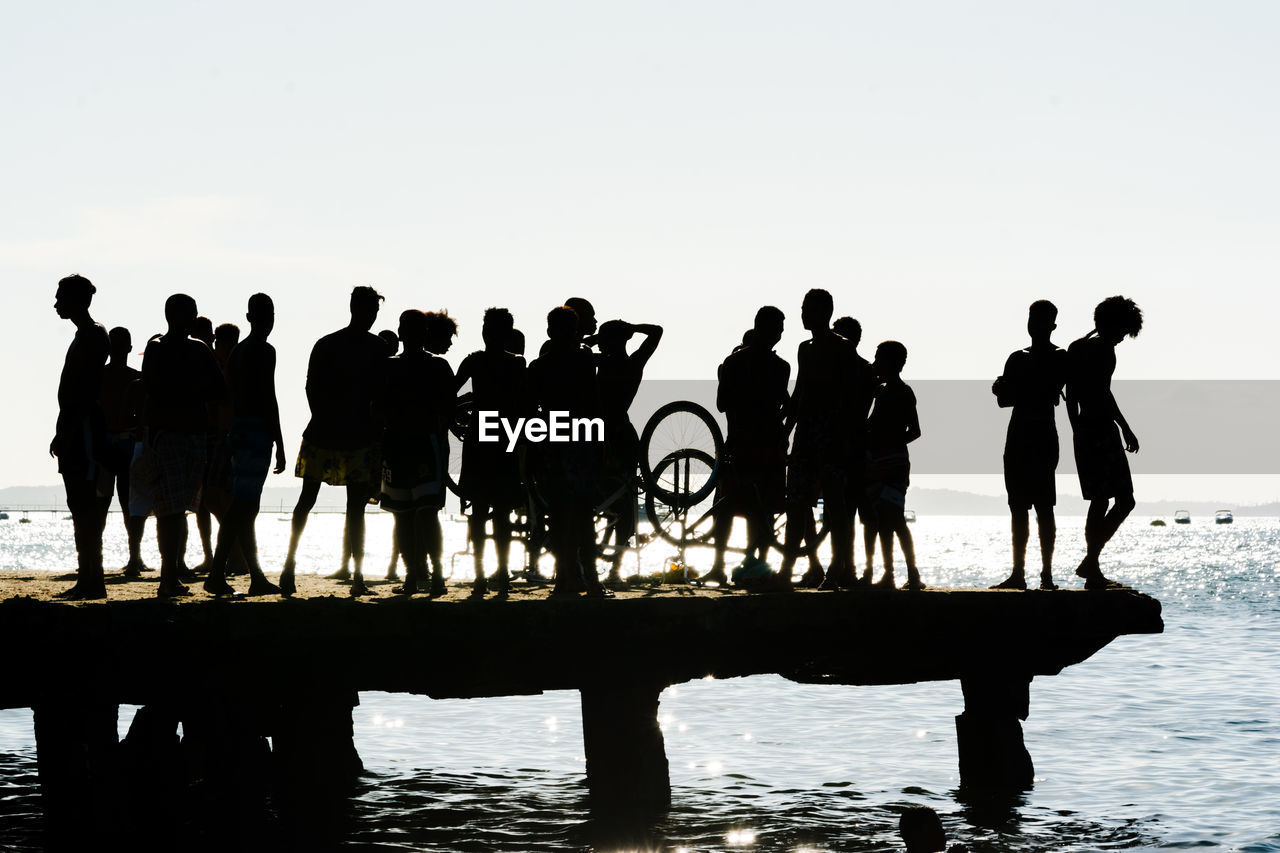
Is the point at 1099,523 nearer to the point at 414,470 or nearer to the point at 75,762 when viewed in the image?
the point at 414,470

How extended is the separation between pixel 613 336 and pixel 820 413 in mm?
1881

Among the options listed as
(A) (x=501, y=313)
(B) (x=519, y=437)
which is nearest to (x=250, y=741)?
(B) (x=519, y=437)

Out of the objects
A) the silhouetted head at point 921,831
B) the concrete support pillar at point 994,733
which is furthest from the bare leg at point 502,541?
the concrete support pillar at point 994,733

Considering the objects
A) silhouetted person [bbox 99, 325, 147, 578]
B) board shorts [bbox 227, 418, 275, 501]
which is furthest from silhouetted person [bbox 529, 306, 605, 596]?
silhouetted person [bbox 99, 325, 147, 578]

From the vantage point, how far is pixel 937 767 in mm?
19328

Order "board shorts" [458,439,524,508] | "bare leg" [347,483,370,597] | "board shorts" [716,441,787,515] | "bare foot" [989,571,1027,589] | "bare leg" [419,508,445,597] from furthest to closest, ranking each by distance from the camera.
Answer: "bare foot" [989,571,1027,589] → "board shorts" [716,441,787,515] → "bare leg" [419,508,445,597] → "board shorts" [458,439,524,508] → "bare leg" [347,483,370,597]

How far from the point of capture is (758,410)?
10859 mm

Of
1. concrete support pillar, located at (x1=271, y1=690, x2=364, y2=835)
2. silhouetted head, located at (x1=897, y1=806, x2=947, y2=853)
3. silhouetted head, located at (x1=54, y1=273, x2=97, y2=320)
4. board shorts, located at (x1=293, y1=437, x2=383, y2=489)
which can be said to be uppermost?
silhouetted head, located at (x1=54, y1=273, x2=97, y2=320)

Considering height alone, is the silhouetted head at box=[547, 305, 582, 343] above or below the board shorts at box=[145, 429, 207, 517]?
above

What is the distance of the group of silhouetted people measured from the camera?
393 inches

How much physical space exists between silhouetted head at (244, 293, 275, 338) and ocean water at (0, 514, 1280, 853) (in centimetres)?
461

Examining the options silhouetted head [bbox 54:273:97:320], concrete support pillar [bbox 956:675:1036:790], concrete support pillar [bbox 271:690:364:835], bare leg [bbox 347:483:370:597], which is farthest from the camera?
concrete support pillar [bbox 956:675:1036:790]

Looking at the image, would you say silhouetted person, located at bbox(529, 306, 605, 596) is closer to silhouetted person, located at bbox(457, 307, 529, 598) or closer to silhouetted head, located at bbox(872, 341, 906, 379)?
silhouetted person, located at bbox(457, 307, 529, 598)

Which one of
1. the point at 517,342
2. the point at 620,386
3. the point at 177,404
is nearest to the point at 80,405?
the point at 177,404
